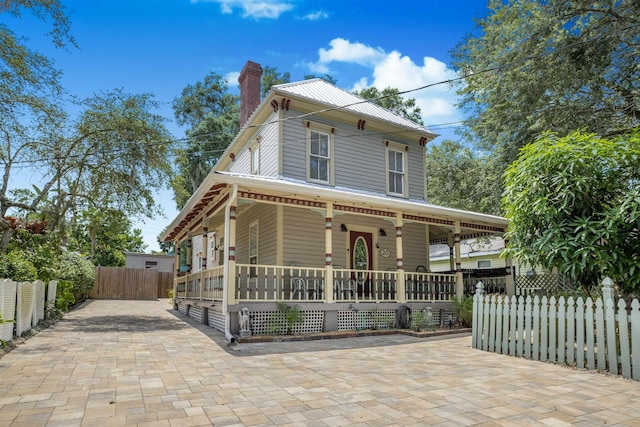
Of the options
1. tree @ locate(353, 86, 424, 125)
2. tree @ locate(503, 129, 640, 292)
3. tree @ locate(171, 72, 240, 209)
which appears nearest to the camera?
tree @ locate(503, 129, 640, 292)

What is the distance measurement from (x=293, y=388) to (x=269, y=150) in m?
9.21

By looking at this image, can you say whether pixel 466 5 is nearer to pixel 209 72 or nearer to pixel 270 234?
pixel 270 234

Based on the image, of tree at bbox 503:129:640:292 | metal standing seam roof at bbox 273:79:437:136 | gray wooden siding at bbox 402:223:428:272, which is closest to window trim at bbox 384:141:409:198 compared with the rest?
metal standing seam roof at bbox 273:79:437:136

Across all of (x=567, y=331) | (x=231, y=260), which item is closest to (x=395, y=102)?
(x=231, y=260)

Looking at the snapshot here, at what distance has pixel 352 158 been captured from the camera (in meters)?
13.6

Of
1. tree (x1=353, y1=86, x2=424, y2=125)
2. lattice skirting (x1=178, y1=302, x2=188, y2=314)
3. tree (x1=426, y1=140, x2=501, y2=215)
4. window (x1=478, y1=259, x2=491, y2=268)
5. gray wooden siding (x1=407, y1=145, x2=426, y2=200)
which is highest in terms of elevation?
tree (x1=353, y1=86, x2=424, y2=125)

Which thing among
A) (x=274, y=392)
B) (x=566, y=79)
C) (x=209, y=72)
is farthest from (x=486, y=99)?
(x=209, y=72)

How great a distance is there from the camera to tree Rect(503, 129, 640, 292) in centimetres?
674

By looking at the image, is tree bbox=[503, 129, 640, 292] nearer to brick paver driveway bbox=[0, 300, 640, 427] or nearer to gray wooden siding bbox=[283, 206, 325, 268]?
brick paver driveway bbox=[0, 300, 640, 427]

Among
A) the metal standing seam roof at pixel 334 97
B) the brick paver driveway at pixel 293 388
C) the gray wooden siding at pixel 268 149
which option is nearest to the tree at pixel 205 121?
the gray wooden siding at pixel 268 149

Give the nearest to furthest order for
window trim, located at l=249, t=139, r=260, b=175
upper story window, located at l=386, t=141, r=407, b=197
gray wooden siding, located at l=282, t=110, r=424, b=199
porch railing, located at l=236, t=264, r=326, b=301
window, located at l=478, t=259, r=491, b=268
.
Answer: porch railing, located at l=236, t=264, r=326, b=301 < gray wooden siding, located at l=282, t=110, r=424, b=199 < window trim, located at l=249, t=139, r=260, b=175 < upper story window, located at l=386, t=141, r=407, b=197 < window, located at l=478, t=259, r=491, b=268

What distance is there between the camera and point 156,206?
15641mm

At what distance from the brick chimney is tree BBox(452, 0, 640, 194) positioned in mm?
8424

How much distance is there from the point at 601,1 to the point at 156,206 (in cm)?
1576
